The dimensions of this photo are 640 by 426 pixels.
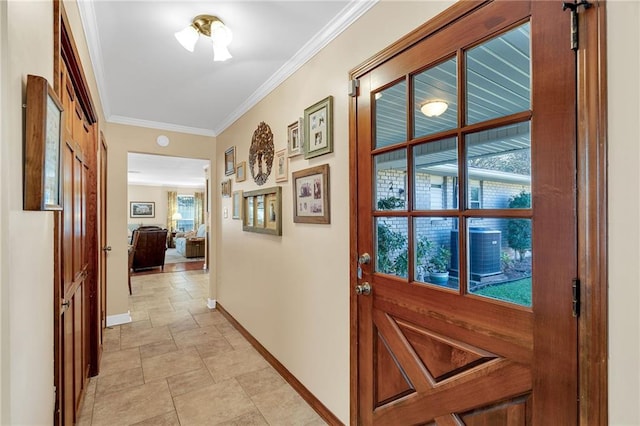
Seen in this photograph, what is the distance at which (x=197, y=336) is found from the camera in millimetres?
3182

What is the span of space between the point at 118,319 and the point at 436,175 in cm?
386

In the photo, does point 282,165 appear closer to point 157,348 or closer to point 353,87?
point 353,87

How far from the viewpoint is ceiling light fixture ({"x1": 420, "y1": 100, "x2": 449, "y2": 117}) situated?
1.25 metres

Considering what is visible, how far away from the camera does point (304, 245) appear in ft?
7.01

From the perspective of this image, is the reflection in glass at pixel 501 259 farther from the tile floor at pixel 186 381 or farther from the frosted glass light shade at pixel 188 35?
the frosted glass light shade at pixel 188 35

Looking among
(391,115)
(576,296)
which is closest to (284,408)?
(576,296)

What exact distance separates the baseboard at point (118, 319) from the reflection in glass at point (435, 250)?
361cm

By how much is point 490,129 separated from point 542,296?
589 mm

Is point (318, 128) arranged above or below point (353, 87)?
below

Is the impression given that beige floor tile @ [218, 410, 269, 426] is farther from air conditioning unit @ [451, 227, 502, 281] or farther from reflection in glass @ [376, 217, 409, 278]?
air conditioning unit @ [451, 227, 502, 281]

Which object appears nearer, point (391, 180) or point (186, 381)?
point (391, 180)

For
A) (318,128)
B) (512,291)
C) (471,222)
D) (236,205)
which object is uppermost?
(318,128)

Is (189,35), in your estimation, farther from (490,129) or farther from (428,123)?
(490,129)

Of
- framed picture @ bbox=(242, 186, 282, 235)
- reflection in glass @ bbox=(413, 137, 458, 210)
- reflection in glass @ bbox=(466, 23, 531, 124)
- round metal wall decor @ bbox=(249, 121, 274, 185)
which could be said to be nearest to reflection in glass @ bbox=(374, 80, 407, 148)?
reflection in glass @ bbox=(413, 137, 458, 210)
